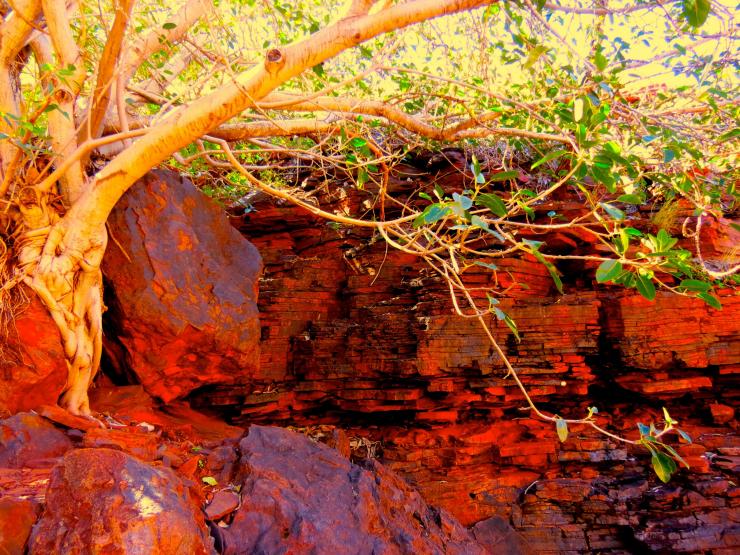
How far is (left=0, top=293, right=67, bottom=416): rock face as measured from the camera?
3.76m

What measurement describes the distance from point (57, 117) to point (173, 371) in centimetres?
225

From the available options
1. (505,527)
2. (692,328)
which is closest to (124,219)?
(505,527)

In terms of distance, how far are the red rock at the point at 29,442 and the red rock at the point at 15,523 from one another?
0.75 metres

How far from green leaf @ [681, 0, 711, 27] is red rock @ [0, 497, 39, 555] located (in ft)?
11.4

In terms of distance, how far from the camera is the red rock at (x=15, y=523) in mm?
2324

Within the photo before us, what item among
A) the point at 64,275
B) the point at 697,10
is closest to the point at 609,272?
the point at 697,10

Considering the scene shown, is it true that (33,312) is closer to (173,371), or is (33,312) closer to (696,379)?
(173,371)

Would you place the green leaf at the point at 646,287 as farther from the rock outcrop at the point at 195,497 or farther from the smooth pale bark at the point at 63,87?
the smooth pale bark at the point at 63,87

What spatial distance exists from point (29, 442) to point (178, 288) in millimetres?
1787

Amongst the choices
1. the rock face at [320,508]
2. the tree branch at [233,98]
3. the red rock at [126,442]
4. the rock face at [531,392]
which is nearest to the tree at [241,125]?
the tree branch at [233,98]

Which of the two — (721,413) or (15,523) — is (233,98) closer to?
(15,523)

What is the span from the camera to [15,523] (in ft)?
7.81

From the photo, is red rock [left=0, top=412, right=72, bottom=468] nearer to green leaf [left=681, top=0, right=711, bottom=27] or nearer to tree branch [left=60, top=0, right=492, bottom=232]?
tree branch [left=60, top=0, right=492, bottom=232]

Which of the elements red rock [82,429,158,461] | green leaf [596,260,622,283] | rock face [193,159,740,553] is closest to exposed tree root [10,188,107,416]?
red rock [82,429,158,461]
